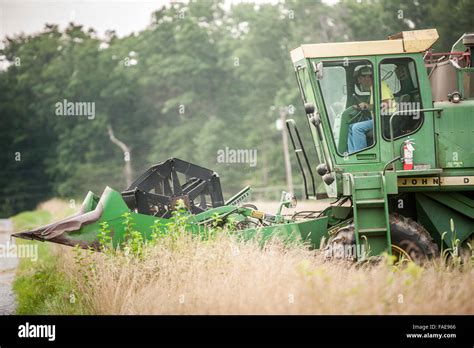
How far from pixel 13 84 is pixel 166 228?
33.3m

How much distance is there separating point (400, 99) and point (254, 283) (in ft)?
11.6

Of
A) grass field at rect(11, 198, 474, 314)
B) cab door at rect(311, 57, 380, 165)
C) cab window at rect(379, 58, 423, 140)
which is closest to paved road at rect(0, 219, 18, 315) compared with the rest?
grass field at rect(11, 198, 474, 314)

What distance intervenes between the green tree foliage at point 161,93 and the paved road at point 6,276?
1534 cm

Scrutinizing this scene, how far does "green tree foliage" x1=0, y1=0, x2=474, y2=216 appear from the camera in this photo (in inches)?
1559

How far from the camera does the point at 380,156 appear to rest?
11.0 metres

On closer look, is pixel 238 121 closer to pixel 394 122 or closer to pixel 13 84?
pixel 13 84

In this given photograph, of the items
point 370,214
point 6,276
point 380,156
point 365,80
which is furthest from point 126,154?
point 370,214

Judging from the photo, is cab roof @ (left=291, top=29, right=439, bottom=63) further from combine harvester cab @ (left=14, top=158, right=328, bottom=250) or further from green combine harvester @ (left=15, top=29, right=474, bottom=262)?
combine harvester cab @ (left=14, top=158, right=328, bottom=250)

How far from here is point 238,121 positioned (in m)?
41.1

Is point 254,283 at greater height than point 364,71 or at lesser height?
lesser

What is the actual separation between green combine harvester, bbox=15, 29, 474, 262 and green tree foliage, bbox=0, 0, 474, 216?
79.4ft

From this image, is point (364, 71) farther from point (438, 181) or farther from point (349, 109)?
point (438, 181)
